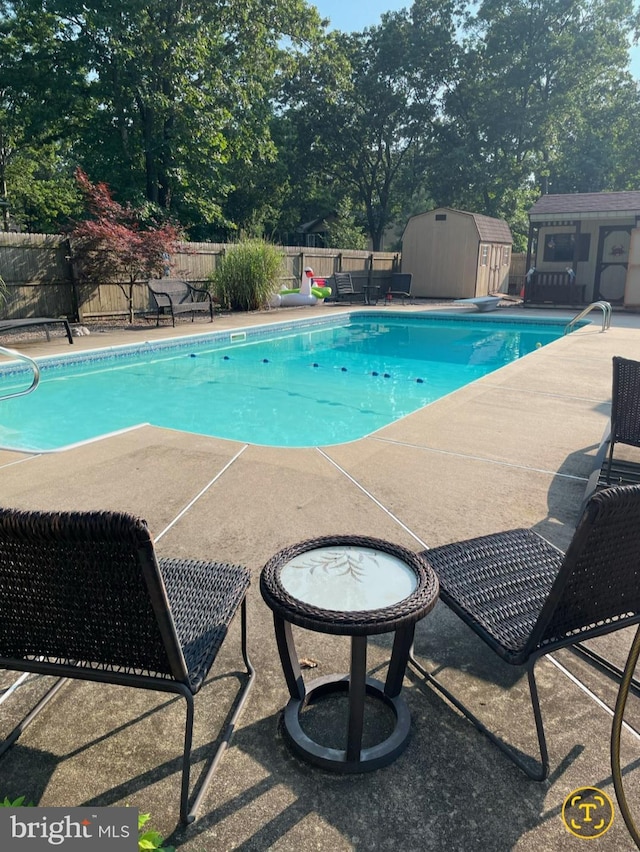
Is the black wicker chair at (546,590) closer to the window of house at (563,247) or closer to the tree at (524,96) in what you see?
the window of house at (563,247)

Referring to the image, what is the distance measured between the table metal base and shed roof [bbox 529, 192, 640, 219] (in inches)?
662

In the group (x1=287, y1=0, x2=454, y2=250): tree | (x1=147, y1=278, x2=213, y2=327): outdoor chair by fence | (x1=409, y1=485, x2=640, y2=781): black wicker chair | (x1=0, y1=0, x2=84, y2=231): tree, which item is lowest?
(x1=409, y1=485, x2=640, y2=781): black wicker chair

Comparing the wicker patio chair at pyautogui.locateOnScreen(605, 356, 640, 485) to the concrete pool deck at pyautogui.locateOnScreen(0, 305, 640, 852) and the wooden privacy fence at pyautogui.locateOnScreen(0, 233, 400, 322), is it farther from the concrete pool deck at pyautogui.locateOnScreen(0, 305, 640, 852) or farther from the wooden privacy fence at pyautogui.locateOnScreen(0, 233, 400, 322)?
the wooden privacy fence at pyautogui.locateOnScreen(0, 233, 400, 322)

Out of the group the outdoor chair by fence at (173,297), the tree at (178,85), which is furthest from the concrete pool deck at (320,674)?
the tree at (178,85)

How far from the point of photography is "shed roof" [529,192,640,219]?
50.3 feet

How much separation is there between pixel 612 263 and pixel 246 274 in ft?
34.8

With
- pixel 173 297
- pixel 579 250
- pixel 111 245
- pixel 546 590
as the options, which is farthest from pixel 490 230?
pixel 546 590

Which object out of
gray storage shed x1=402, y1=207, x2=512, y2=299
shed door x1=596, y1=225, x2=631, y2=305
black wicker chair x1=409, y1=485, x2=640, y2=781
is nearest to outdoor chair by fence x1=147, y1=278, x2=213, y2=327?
gray storage shed x1=402, y1=207, x2=512, y2=299

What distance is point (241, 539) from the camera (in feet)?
9.09

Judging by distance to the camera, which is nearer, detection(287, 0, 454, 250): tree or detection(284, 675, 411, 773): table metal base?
detection(284, 675, 411, 773): table metal base

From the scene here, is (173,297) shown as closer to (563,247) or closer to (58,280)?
(58,280)

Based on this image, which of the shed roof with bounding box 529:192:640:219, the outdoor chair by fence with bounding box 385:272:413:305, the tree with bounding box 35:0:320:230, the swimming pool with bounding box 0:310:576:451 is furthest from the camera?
the outdoor chair by fence with bounding box 385:272:413:305

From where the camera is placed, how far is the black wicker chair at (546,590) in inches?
54.1

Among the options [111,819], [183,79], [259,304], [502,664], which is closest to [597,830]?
[502,664]
